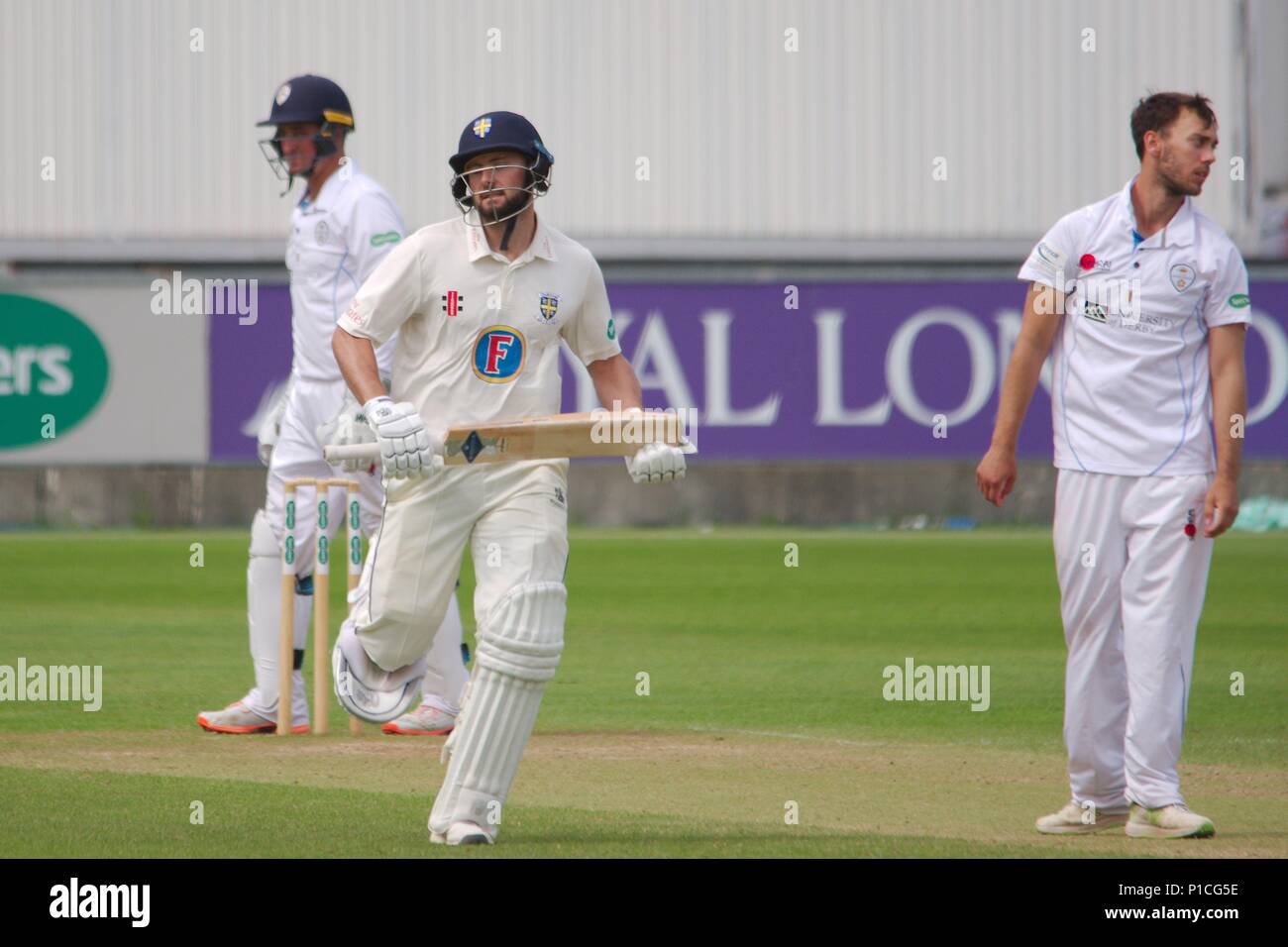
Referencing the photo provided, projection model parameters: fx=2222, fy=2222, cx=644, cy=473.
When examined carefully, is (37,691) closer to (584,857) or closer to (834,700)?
(834,700)

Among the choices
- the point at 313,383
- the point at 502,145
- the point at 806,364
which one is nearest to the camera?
the point at 502,145

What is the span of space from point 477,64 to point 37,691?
557 inches

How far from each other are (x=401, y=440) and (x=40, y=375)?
1444 cm

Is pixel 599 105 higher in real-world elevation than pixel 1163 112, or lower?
higher

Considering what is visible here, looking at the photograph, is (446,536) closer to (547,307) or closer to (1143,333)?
(547,307)

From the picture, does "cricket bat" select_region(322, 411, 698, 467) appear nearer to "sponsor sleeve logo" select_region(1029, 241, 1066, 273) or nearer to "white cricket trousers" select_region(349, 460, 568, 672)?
"white cricket trousers" select_region(349, 460, 568, 672)

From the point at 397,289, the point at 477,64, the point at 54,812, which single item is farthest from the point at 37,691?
the point at 477,64

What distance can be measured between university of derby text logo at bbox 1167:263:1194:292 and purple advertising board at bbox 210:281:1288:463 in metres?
13.1

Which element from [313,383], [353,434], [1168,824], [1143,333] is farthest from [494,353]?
[313,383]

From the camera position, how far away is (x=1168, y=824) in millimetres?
6262

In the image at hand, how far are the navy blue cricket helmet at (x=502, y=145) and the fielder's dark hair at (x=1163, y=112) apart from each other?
1.72 metres

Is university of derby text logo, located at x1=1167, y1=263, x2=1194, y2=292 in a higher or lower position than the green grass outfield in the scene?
higher

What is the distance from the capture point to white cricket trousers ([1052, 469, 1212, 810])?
20.8 ft

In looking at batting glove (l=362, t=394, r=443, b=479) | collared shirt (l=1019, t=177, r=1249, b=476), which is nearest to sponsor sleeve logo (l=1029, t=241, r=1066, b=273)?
collared shirt (l=1019, t=177, r=1249, b=476)
